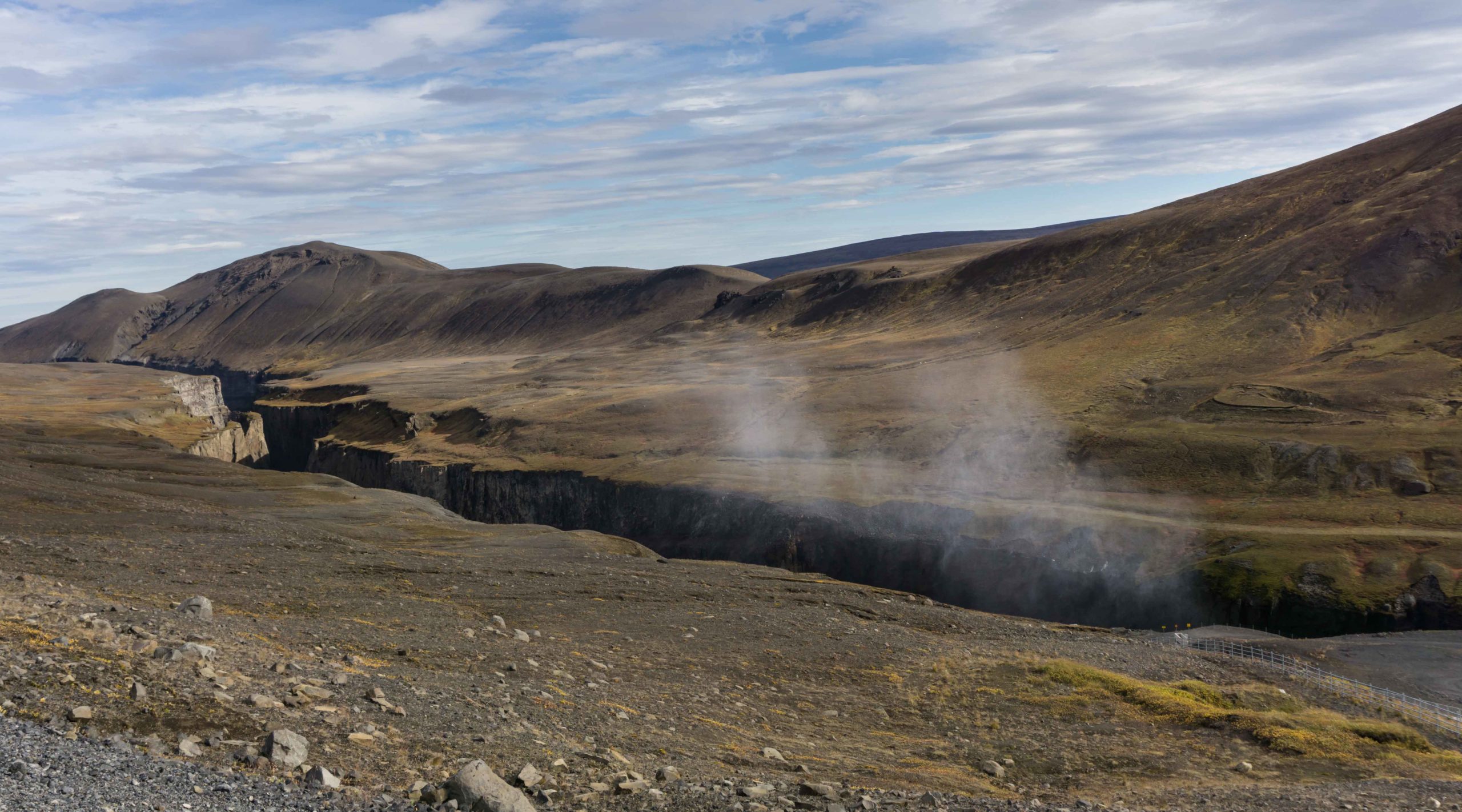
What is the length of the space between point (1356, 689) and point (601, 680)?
2500 centimetres

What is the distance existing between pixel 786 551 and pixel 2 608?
47.2 metres

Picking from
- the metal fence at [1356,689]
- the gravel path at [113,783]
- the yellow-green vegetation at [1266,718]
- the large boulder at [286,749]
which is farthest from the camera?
the metal fence at [1356,689]

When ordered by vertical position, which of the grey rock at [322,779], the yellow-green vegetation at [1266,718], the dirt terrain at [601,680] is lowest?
the yellow-green vegetation at [1266,718]

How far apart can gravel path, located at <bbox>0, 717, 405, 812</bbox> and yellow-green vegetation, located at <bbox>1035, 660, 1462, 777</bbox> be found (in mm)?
22728

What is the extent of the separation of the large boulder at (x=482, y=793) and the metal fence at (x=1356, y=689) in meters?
28.7

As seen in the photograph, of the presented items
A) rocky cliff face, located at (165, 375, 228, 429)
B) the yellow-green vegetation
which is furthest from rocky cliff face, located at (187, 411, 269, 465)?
the yellow-green vegetation

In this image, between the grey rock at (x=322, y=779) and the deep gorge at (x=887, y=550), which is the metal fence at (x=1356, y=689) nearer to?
the deep gorge at (x=887, y=550)

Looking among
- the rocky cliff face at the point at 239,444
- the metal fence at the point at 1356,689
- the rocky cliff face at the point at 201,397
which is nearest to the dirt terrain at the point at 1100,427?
A: the rocky cliff face at the point at 239,444

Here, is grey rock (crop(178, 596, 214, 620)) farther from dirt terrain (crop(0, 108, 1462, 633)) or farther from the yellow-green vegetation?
dirt terrain (crop(0, 108, 1462, 633))

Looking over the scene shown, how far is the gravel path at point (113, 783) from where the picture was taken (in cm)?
1241

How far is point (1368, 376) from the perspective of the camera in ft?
261

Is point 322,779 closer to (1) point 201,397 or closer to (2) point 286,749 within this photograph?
(2) point 286,749

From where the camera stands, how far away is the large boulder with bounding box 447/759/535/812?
14703 millimetres

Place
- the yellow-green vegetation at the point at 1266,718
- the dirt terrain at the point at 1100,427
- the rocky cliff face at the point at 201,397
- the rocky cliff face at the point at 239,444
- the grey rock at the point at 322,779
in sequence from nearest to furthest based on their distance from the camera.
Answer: the grey rock at the point at 322,779 < the yellow-green vegetation at the point at 1266,718 < the dirt terrain at the point at 1100,427 < the rocky cliff face at the point at 239,444 < the rocky cliff face at the point at 201,397
